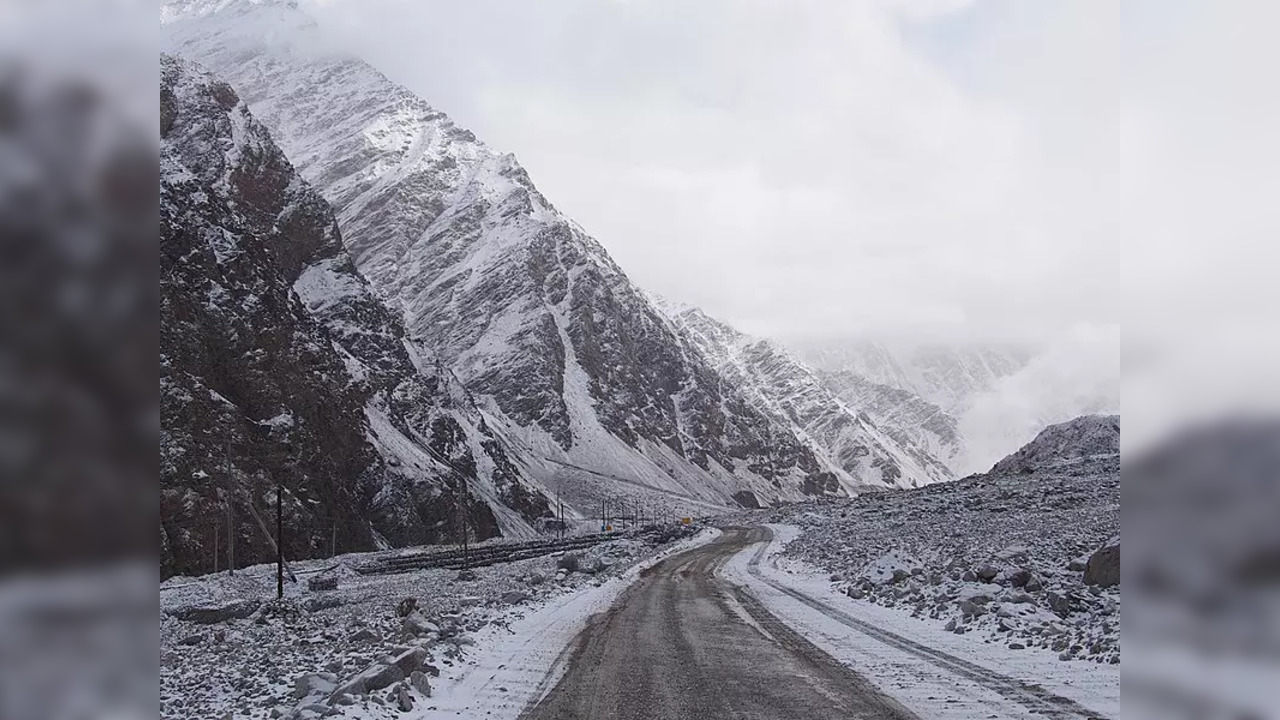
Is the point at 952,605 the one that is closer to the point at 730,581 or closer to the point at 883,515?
the point at 730,581

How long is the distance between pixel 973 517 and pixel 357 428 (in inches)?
2548

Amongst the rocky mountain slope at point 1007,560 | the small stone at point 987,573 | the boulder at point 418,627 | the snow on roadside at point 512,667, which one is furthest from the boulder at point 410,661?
the small stone at point 987,573

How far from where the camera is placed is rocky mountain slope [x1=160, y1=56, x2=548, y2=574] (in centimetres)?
6494

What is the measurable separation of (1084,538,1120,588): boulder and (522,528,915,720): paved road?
20.3 feet

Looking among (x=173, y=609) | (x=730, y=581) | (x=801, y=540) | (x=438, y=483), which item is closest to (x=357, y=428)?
(x=438, y=483)

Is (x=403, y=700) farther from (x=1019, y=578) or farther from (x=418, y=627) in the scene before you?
(x=1019, y=578)

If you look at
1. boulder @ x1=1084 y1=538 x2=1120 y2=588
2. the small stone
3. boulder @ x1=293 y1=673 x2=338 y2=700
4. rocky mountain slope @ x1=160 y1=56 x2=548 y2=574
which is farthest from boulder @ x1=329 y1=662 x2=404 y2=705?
rocky mountain slope @ x1=160 y1=56 x2=548 y2=574

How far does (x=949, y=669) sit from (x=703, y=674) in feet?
11.1

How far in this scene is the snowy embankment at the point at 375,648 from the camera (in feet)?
38.3

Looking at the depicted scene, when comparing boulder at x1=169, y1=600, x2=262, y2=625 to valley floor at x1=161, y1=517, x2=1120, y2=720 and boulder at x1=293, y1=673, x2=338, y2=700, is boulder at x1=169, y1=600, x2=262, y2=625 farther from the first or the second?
boulder at x1=293, y1=673, x2=338, y2=700

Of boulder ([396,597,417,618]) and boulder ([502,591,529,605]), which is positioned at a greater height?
boulder ([396,597,417,618])

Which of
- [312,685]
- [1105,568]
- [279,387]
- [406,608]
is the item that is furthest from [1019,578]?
[279,387]

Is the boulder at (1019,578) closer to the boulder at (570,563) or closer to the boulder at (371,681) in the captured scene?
the boulder at (371,681)

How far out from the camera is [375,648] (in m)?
16.7
